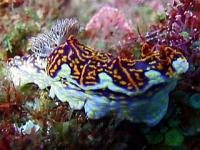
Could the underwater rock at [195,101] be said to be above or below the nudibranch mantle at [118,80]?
below

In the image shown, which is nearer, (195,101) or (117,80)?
(117,80)

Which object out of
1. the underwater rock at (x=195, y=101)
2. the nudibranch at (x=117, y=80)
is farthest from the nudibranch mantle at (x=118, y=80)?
the underwater rock at (x=195, y=101)

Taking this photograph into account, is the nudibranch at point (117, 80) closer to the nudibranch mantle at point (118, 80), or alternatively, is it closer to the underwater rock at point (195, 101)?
the nudibranch mantle at point (118, 80)

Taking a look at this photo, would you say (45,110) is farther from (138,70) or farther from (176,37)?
(176,37)

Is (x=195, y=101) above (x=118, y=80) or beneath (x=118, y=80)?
beneath

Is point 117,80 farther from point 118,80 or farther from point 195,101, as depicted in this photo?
point 195,101

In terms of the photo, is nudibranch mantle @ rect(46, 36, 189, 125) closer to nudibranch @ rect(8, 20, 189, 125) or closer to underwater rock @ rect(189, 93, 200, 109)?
nudibranch @ rect(8, 20, 189, 125)

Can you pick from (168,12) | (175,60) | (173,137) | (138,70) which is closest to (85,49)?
(138,70)

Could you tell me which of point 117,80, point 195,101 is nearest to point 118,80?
point 117,80
